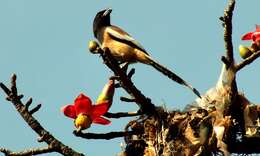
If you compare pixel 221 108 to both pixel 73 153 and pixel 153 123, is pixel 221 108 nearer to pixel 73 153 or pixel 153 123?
pixel 153 123

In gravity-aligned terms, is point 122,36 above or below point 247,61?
above

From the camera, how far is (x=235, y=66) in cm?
712

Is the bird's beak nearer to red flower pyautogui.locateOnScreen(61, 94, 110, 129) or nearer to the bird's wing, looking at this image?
the bird's wing

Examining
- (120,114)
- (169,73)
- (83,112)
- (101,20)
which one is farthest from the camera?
(101,20)

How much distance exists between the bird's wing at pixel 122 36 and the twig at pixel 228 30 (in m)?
2.62

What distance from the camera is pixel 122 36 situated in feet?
32.1

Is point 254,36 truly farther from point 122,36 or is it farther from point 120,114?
point 122,36

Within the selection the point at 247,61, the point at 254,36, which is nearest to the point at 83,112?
the point at 247,61

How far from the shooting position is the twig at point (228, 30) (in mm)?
6565

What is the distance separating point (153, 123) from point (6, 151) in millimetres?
1414

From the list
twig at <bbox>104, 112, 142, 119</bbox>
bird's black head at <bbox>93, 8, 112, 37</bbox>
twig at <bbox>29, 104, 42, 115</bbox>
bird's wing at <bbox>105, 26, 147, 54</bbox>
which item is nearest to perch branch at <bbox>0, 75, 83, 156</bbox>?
twig at <bbox>29, 104, 42, 115</bbox>

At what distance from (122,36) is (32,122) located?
331 cm

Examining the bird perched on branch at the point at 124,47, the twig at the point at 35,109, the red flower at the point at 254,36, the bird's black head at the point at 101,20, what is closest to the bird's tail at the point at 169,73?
A: the bird perched on branch at the point at 124,47

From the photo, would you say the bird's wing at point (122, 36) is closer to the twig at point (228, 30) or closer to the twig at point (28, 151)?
the twig at point (228, 30)
